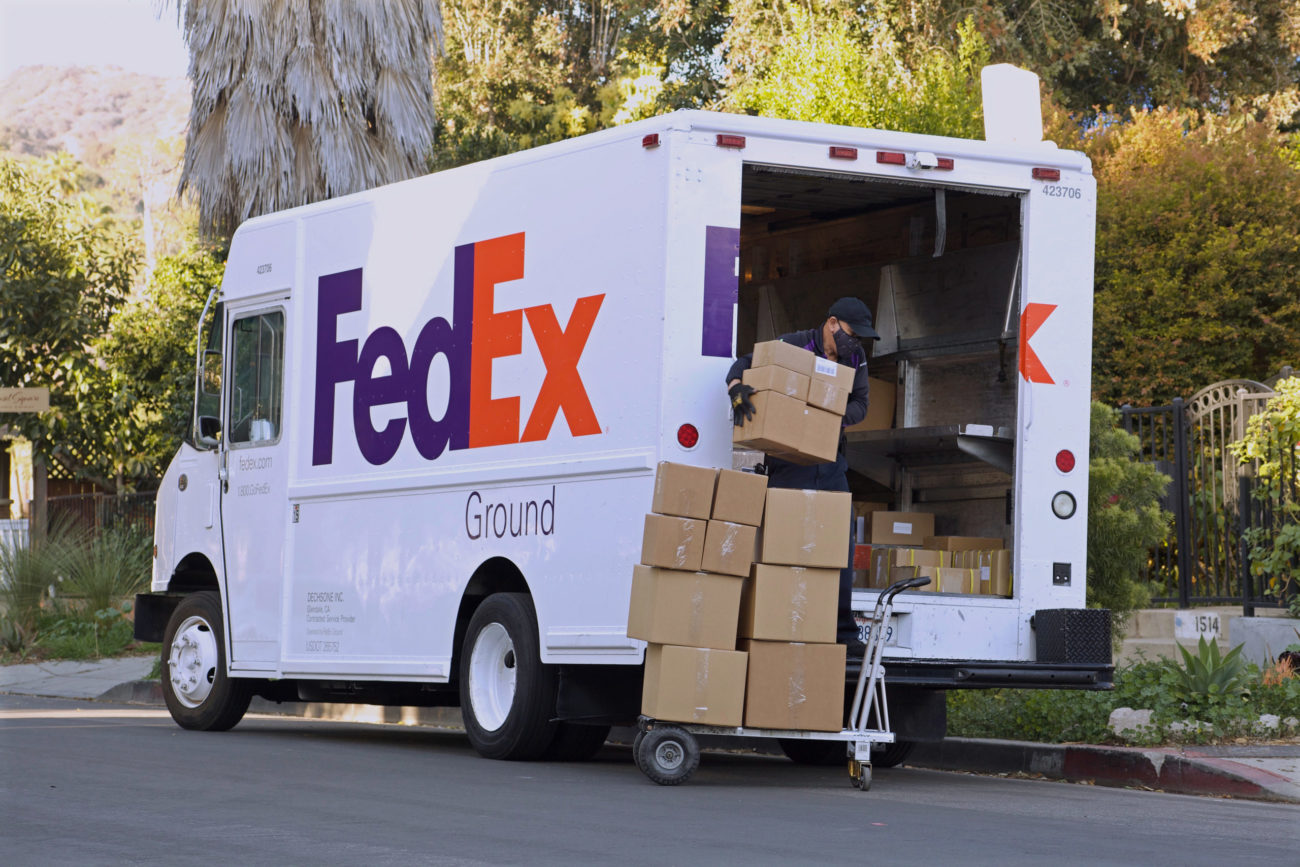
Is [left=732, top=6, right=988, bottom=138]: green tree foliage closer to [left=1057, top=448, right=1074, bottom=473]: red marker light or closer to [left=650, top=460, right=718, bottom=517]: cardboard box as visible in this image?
[left=1057, top=448, right=1074, bottom=473]: red marker light

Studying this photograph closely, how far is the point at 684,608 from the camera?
783 centimetres

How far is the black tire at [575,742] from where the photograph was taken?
9.20 m

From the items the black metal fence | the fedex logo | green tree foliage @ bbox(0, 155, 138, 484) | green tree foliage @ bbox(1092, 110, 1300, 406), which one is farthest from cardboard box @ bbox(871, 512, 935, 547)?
green tree foliage @ bbox(0, 155, 138, 484)

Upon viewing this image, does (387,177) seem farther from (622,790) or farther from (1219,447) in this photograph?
(622,790)

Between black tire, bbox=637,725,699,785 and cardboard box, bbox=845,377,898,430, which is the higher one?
cardboard box, bbox=845,377,898,430

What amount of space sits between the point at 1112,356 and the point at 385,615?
11.4 metres

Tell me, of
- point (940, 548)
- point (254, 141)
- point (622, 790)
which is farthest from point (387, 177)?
point (622, 790)

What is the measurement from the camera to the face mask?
28.5 ft

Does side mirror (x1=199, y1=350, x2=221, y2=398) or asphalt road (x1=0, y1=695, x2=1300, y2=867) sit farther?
side mirror (x1=199, y1=350, x2=221, y2=398)

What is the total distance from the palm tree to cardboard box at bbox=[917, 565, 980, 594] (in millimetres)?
9174

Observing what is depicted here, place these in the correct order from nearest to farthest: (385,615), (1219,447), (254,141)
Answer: (385,615) → (1219,447) → (254,141)

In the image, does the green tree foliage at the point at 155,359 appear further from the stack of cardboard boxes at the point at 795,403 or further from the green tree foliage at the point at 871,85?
the stack of cardboard boxes at the point at 795,403

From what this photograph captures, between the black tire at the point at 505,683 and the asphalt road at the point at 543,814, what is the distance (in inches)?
5.8

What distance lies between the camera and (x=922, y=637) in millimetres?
8523
